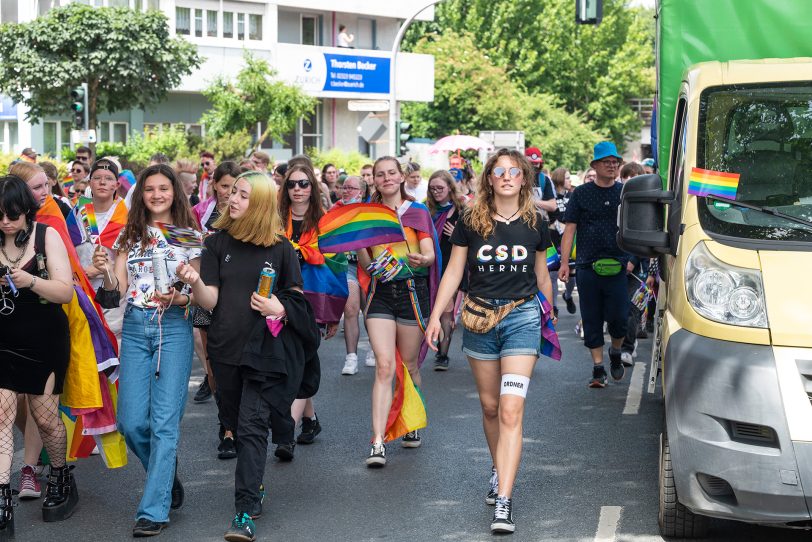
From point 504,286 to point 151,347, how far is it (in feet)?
6.05

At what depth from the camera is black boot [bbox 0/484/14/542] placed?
19.1ft

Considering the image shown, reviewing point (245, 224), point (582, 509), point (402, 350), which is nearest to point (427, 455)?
point (402, 350)

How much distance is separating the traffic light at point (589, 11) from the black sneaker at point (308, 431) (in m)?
11.3

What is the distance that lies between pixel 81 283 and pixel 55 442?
897 millimetres

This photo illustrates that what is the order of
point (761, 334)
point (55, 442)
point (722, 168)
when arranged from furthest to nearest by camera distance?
point (55, 442)
point (722, 168)
point (761, 334)

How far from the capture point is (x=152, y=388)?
20.0 feet

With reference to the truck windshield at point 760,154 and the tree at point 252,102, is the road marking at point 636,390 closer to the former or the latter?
the truck windshield at point 760,154

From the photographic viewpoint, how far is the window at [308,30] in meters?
45.3

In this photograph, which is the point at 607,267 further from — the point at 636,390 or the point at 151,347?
the point at 151,347

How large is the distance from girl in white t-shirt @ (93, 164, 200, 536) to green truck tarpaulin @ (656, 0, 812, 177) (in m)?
3.15

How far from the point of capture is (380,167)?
8.07 m

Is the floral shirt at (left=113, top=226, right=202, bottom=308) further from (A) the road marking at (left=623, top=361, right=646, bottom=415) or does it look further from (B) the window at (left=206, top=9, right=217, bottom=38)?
(B) the window at (left=206, top=9, right=217, bottom=38)

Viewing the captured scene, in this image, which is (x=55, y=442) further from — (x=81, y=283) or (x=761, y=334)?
(x=761, y=334)

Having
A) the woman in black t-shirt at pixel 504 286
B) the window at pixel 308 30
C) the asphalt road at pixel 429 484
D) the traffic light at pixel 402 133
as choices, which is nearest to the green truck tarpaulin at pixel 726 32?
the woman in black t-shirt at pixel 504 286
